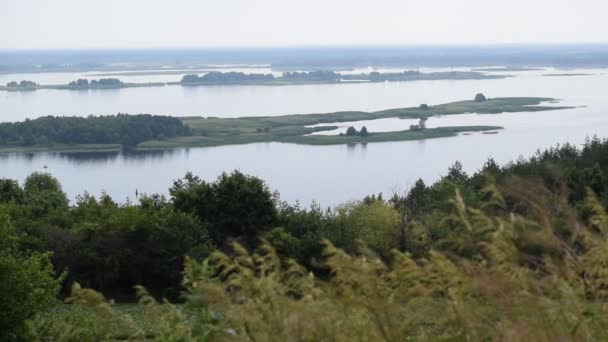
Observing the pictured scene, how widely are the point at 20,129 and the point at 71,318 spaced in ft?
211

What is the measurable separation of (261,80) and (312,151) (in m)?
74.1

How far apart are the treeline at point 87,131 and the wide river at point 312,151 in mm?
4250

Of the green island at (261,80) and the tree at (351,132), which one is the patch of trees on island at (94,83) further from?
the tree at (351,132)

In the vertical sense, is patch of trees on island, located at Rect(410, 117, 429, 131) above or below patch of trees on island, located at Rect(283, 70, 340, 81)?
below

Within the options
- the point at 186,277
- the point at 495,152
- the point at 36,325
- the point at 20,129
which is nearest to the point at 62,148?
Result: the point at 20,129

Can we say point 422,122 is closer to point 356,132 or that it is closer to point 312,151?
point 356,132

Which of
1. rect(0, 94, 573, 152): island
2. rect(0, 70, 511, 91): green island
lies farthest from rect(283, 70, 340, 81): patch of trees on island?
rect(0, 94, 573, 152): island

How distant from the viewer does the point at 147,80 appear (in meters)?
146

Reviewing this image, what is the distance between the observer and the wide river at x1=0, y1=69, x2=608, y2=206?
51.7 metres

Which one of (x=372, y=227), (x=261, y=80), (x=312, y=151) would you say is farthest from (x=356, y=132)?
(x=261, y=80)

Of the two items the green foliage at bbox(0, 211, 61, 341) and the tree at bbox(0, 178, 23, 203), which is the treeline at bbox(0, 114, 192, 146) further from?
the green foliage at bbox(0, 211, 61, 341)

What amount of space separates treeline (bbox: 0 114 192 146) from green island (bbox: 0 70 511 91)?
50.6 meters

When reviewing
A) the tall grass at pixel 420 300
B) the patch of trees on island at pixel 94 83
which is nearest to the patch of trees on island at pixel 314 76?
the patch of trees on island at pixel 94 83

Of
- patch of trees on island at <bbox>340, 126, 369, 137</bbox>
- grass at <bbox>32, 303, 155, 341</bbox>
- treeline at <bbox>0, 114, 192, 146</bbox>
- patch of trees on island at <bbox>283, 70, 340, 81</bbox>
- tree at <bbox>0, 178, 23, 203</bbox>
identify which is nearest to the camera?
grass at <bbox>32, 303, 155, 341</bbox>
